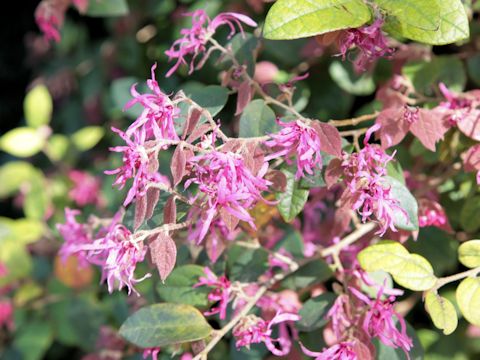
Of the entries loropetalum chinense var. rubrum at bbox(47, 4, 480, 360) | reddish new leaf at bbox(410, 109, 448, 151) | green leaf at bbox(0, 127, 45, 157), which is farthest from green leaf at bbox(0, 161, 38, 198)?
reddish new leaf at bbox(410, 109, 448, 151)

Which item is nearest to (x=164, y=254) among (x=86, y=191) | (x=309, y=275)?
(x=309, y=275)

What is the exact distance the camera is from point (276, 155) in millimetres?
620

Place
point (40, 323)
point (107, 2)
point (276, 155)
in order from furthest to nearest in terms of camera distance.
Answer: point (40, 323) → point (107, 2) → point (276, 155)

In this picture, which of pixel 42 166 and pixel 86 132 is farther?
pixel 42 166

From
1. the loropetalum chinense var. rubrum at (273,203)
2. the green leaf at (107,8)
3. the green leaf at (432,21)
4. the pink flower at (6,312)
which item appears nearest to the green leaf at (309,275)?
the loropetalum chinense var. rubrum at (273,203)

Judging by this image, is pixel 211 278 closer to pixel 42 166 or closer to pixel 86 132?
pixel 86 132

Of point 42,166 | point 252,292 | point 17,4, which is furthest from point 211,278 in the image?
point 17,4

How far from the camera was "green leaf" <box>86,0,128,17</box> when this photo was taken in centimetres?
109

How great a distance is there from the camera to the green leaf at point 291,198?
694 millimetres

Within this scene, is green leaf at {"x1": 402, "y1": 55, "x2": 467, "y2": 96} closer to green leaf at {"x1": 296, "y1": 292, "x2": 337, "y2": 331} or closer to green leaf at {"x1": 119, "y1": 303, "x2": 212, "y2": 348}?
green leaf at {"x1": 296, "y1": 292, "x2": 337, "y2": 331}

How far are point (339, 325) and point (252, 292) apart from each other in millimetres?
124

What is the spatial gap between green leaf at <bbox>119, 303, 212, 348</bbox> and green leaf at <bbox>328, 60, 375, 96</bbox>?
0.49 metres

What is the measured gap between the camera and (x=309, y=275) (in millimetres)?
825

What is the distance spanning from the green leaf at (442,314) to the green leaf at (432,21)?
269 millimetres
